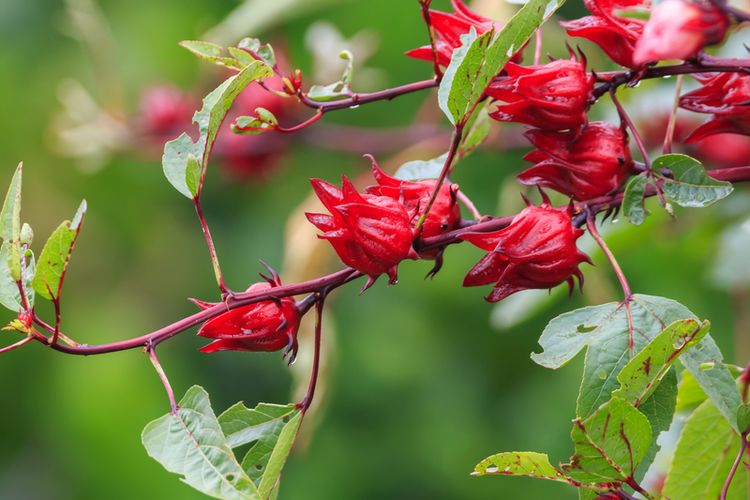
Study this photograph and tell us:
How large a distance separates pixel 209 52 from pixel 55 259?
0.16m

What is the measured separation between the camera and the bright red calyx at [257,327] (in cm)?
49

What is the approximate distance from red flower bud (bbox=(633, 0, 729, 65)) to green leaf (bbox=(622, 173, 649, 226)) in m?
0.12

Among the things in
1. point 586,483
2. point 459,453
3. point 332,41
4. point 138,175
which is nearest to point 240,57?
point 586,483

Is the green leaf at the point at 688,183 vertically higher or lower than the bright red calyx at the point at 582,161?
lower

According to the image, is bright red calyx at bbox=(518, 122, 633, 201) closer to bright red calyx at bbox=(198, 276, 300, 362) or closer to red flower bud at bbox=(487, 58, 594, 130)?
red flower bud at bbox=(487, 58, 594, 130)

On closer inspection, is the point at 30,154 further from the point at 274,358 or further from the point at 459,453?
the point at 459,453

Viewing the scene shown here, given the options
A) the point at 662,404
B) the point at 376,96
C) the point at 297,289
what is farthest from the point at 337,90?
the point at 662,404

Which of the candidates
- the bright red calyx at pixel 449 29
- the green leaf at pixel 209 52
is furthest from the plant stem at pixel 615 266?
the green leaf at pixel 209 52

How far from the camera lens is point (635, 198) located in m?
0.52

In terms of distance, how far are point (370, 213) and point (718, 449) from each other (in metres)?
0.28

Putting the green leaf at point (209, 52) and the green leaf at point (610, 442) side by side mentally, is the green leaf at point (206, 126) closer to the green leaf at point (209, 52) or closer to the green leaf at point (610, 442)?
the green leaf at point (209, 52)

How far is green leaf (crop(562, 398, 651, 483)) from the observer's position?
1.47 feet

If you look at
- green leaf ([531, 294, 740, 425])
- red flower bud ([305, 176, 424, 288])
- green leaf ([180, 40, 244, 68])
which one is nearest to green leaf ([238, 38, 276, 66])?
green leaf ([180, 40, 244, 68])

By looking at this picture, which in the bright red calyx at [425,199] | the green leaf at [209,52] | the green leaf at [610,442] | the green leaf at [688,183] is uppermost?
the green leaf at [209,52]
